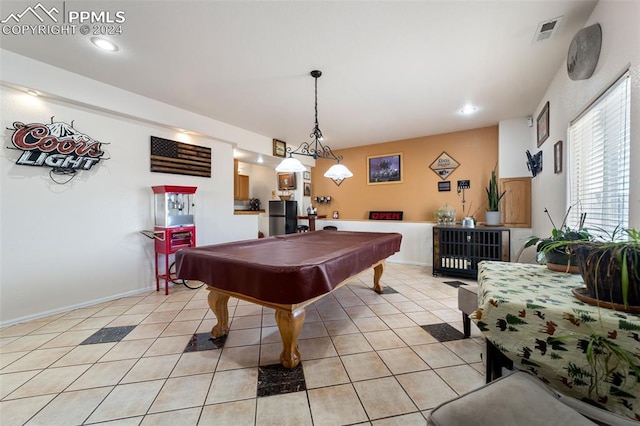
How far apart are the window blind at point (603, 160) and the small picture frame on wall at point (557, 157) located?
22cm

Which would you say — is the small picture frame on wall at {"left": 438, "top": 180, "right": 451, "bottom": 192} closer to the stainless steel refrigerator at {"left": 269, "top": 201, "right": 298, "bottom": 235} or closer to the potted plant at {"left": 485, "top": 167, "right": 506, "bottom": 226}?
the potted plant at {"left": 485, "top": 167, "right": 506, "bottom": 226}

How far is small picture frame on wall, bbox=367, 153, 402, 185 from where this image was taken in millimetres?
5243

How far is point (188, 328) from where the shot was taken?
230 cm

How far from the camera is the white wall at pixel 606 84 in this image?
52.2 inches

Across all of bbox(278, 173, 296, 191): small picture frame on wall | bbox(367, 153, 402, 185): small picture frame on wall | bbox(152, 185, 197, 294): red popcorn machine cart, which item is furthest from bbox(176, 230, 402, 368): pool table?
bbox(278, 173, 296, 191): small picture frame on wall

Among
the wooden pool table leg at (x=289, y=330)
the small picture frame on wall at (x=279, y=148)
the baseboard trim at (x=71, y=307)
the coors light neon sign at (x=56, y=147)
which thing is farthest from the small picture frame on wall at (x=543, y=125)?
the baseboard trim at (x=71, y=307)

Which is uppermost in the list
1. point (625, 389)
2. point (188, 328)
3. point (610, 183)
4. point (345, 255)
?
point (610, 183)

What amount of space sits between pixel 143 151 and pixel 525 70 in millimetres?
4724

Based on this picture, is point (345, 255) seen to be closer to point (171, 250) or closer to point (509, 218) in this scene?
point (171, 250)

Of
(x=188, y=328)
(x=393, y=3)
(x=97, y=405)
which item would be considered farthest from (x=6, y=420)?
(x=393, y=3)

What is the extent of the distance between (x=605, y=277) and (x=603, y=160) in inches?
57.0

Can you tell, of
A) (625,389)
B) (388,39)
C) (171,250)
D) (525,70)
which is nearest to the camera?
(625,389)

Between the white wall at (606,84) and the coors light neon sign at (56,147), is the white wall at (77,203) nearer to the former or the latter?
the coors light neon sign at (56,147)

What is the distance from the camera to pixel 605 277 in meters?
0.96
